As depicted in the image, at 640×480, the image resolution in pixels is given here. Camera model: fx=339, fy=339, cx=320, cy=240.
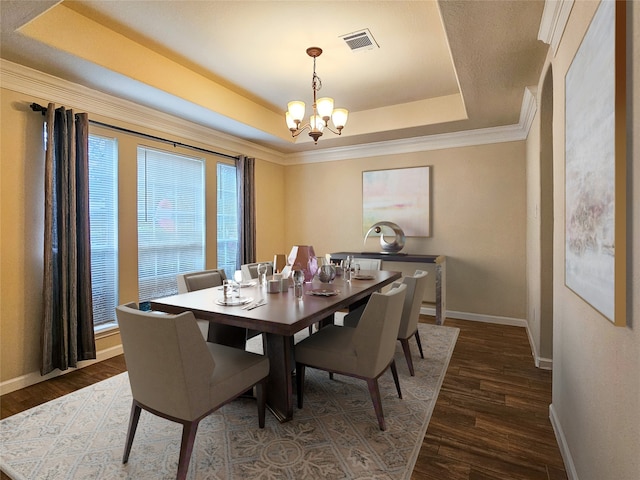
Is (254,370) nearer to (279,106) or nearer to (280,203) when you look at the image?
(279,106)

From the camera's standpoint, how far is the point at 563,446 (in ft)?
5.92

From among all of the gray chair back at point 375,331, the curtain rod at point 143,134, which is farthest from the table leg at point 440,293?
the curtain rod at point 143,134

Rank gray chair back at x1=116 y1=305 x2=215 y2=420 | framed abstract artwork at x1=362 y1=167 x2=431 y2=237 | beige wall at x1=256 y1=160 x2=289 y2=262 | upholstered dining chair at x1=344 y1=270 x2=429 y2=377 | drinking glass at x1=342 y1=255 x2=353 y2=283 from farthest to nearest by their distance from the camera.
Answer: beige wall at x1=256 y1=160 x2=289 y2=262
framed abstract artwork at x1=362 y1=167 x2=431 y2=237
drinking glass at x1=342 y1=255 x2=353 y2=283
upholstered dining chair at x1=344 y1=270 x2=429 y2=377
gray chair back at x1=116 y1=305 x2=215 y2=420

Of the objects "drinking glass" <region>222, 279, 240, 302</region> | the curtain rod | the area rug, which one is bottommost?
the area rug

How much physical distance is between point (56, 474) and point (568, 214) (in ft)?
9.36

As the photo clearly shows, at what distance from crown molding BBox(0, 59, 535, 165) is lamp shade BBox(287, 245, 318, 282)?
2.29 m

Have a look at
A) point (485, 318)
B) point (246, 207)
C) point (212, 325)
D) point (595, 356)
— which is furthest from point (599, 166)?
point (246, 207)

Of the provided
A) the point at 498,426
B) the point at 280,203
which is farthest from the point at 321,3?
the point at 280,203

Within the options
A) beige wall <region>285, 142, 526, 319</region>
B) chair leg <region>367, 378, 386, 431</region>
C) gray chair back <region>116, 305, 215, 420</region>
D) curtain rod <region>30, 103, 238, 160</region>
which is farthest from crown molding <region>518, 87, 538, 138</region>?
curtain rod <region>30, 103, 238, 160</region>

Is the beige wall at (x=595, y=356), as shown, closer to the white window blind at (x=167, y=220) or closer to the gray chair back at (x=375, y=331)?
the gray chair back at (x=375, y=331)

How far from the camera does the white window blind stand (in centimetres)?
371

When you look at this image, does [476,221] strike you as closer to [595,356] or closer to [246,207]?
[246,207]

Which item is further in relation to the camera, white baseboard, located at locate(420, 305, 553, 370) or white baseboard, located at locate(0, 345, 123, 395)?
white baseboard, located at locate(420, 305, 553, 370)

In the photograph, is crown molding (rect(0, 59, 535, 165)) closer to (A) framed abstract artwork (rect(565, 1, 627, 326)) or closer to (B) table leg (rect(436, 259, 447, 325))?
(B) table leg (rect(436, 259, 447, 325))
